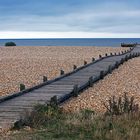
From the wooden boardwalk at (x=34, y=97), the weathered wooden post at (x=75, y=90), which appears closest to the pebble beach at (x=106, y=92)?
the weathered wooden post at (x=75, y=90)

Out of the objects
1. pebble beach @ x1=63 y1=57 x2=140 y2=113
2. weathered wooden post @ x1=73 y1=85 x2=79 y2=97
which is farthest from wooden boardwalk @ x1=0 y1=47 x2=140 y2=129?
pebble beach @ x1=63 y1=57 x2=140 y2=113

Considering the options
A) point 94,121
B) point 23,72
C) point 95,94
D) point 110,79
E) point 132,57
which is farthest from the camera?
point 132,57

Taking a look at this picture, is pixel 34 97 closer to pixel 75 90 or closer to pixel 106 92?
pixel 75 90

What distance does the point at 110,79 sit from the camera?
22.2m

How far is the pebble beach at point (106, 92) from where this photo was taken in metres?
14.4

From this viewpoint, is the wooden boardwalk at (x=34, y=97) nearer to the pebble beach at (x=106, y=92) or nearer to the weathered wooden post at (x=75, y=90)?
the weathered wooden post at (x=75, y=90)

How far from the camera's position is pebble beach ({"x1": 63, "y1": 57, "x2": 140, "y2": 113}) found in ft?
47.1

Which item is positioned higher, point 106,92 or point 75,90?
point 75,90

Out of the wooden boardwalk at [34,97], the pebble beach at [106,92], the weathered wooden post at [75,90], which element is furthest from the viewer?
the weathered wooden post at [75,90]

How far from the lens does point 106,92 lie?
57.9 ft

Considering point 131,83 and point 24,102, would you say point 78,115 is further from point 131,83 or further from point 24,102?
Answer: point 131,83

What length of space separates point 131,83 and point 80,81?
2.67 metres

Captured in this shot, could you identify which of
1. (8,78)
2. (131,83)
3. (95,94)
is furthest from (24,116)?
(8,78)

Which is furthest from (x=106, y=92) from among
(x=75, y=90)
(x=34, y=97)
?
(x=34, y=97)
